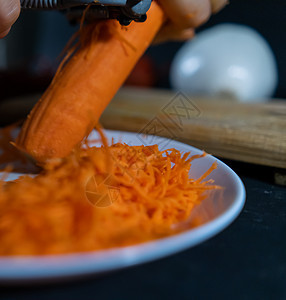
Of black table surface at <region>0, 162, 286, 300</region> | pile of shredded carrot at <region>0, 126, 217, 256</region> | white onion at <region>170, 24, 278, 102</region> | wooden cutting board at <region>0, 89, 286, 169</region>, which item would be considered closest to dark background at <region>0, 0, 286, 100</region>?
white onion at <region>170, 24, 278, 102</region>

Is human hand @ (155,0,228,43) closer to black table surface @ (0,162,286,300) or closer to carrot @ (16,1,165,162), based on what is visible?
carrot @ (16,1,165,162)

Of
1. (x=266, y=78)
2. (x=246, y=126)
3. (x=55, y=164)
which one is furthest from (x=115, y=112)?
(x=266, y=78)

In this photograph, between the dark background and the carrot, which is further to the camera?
the dark background

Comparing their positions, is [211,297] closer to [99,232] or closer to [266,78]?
[99,232]

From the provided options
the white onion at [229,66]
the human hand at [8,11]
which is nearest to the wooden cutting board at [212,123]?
the white onion at [229,66]

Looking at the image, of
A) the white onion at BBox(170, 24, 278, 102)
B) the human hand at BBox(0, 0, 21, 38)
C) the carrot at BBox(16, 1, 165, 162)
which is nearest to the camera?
the human hand at BBox(0, 0, 21, 38)

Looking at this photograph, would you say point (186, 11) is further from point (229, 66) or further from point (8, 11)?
point (229, 66)
